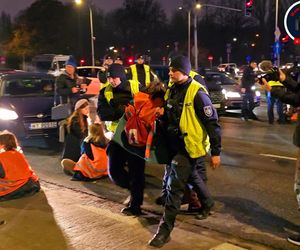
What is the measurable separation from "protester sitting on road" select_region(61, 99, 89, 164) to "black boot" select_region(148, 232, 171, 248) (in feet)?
11.8

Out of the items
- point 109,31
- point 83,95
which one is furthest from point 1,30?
point 83,95

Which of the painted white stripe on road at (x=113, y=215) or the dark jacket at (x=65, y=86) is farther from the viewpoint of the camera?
the dark jacket at (x=65, y=86)

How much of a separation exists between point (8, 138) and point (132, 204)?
1.90m

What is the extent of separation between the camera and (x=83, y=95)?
1076 centimetres

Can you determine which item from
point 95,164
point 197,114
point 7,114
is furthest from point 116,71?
point 7,114

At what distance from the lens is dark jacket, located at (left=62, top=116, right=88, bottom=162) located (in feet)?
26.9

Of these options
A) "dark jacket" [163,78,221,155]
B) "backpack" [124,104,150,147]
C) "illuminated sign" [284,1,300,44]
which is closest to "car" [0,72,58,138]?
"illuminated sign" [284,1,300,44]

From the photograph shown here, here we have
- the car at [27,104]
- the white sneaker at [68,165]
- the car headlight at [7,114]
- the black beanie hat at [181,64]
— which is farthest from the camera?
the car at [27,104]

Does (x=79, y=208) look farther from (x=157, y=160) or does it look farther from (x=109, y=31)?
(x=109, y=31)

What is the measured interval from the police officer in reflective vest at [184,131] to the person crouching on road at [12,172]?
93.0 inches

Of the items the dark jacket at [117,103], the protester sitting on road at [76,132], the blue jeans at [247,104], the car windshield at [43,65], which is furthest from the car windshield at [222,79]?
the car windshield at [43,65]

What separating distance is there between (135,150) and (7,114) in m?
5.20

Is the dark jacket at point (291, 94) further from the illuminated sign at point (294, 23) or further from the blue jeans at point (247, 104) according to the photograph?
the blue jeans at point (247, 104)

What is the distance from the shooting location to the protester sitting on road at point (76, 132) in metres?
8.21
